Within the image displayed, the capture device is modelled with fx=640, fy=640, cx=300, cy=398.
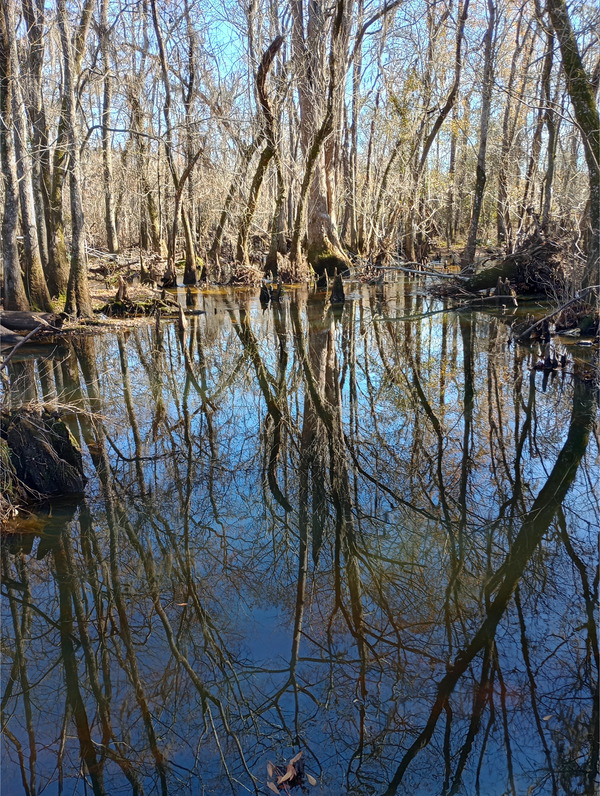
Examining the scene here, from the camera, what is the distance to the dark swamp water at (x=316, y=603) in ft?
8.98

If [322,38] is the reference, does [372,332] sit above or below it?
below

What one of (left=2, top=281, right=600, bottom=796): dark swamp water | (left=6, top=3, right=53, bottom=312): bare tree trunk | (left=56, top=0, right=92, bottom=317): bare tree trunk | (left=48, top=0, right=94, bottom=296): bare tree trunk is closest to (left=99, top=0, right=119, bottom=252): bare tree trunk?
(left=48, top=0, right=94, bottom=296): bare tree trunk

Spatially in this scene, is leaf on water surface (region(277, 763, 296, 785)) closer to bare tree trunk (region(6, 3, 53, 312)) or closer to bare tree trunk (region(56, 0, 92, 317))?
bare tree trunk (region(6, 3, 53, 312))

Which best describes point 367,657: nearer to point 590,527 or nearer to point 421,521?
point 421,521

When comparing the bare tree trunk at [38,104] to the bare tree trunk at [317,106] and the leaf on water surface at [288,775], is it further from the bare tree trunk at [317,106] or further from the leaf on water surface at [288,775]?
the leaf on water surface at [288,775]

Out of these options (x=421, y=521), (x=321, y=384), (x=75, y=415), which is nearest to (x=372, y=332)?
(x=321, y=384)

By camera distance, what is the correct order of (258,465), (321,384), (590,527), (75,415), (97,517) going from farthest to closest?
(321,384), (75,415), (258,465), (97,517), (590,527)

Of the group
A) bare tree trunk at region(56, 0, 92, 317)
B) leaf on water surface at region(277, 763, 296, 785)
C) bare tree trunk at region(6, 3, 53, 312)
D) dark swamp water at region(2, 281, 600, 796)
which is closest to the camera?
leaf on water surface at region(277, 763, 296, 785)

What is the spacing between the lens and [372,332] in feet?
40.4

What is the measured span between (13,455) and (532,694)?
413cm

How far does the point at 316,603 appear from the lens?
379cm

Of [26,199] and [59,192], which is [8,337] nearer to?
[26,199]

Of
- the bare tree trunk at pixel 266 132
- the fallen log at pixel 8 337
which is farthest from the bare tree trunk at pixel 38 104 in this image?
the bare tree trunk at pixel 266 132

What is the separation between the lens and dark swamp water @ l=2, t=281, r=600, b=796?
108 inches
